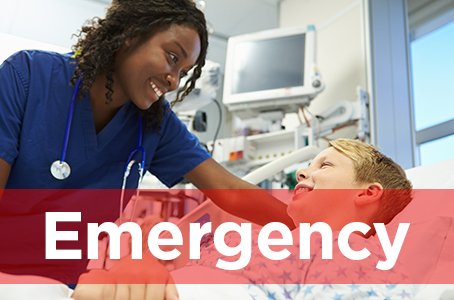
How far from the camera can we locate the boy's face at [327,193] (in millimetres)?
1096

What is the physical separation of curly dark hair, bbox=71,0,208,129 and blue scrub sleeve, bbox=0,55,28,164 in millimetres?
131

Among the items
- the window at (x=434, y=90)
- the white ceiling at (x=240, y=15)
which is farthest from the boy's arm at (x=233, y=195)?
the white ceiling at (x=240, y=15)

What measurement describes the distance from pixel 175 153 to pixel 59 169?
1.19 ft

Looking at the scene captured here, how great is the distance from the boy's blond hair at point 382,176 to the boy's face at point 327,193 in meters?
0.02

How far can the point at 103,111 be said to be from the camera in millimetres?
1283

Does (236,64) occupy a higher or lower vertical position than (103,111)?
higher

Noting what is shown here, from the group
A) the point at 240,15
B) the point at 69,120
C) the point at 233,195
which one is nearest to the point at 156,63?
the point at 69,120

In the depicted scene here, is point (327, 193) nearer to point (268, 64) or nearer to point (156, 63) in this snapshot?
point (156, 63)

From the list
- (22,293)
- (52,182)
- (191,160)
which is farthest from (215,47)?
(22,293)

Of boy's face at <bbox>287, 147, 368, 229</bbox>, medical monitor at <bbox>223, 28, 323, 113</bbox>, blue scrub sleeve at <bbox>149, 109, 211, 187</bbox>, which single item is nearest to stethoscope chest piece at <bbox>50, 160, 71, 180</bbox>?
blue scrub sleeve at <bbox>149, 109, 211, 187</bbox>

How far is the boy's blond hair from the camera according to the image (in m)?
1.13

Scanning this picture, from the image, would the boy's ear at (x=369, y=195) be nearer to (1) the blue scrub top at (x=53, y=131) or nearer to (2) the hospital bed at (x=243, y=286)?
(2) the hospital bed at (x=243, y=286)

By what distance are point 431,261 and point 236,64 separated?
1949 mm

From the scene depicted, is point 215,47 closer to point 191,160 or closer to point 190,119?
point 190,119
